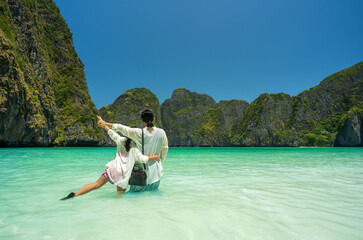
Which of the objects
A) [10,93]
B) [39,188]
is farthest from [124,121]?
[39,188]

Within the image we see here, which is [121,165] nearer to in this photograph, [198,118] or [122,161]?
[122,161]

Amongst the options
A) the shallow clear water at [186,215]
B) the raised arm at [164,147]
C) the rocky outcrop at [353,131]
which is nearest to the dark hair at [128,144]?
the raised arm at [164,147]

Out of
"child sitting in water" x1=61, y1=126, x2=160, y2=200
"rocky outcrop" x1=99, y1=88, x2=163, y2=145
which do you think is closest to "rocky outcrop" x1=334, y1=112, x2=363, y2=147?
"rocky outcrop" x1=99, y1=88, x2=163, y2=145

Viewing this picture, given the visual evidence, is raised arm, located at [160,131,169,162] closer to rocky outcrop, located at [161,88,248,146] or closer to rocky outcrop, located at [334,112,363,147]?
rocky outcrop, located at [334,112,363,147]

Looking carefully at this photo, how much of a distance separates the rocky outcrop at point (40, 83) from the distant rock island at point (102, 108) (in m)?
0.13

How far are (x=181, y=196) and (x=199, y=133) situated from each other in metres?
134

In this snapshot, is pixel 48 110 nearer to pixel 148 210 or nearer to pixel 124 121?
pixel 148 210

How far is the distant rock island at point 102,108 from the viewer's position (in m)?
29.8

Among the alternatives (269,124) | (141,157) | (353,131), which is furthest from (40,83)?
(269,124)

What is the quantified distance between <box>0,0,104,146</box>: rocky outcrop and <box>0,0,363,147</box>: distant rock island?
0.43 ft

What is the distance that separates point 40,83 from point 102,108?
99519mm

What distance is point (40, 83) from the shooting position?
39281 mm

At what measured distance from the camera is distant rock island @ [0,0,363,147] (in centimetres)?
2980

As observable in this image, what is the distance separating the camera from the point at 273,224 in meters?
2.61
